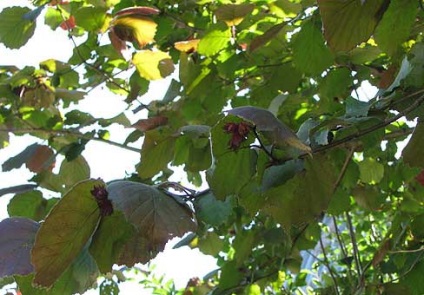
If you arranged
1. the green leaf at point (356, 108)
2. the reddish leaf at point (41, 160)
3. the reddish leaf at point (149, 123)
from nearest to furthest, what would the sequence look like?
the green leaf at point (356, 108)
the reddish leaf at point (149, 123)
the reddish leaf at point (41, 160)

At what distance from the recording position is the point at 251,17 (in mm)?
1517

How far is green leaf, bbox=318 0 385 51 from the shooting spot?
2.38ft

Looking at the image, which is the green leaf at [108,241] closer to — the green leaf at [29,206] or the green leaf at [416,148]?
the green leaf at [416,148]

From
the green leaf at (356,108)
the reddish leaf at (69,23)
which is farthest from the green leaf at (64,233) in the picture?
the reddish leaf at (69,23)

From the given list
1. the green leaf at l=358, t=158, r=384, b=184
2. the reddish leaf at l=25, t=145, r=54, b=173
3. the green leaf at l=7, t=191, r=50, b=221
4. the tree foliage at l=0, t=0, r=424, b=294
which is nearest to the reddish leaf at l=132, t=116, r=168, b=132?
the tree foliage at l=0, t=0, r=424, b=294

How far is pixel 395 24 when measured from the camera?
957mm

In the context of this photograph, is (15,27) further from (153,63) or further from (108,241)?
(108,241)

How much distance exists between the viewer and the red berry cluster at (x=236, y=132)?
0.73 metres

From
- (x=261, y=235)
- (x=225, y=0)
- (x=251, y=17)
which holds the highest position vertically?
(x=225, y=0)

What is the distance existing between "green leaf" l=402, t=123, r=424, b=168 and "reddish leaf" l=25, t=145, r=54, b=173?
1.04 metres

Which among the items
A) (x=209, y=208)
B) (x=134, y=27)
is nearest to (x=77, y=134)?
(x=134, y=27)

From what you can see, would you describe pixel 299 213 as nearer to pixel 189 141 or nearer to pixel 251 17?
pixel 189 141

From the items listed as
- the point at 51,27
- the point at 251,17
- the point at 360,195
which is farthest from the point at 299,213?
the point at 51,27

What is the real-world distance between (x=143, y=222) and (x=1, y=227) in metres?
0.15
